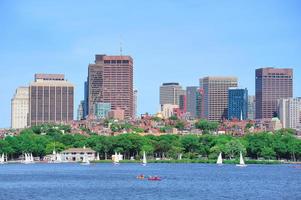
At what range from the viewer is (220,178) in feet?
474

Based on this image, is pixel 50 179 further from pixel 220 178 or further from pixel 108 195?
pixel 108 195

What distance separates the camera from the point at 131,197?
340 feet

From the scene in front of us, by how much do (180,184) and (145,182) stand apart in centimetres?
661

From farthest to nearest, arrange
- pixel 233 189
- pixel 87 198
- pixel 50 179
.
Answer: pixel 50 179 < pixel 233 189 < pixel 87 198

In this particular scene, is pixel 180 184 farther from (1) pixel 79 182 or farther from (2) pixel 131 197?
(2) pixel 131 197

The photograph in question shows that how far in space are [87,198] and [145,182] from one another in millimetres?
30683

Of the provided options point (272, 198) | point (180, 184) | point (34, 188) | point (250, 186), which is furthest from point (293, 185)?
point (34, 188)

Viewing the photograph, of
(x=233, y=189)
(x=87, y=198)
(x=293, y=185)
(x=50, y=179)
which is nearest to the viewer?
(x=87, y=198)

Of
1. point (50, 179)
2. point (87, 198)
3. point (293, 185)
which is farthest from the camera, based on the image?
point (50, 179)

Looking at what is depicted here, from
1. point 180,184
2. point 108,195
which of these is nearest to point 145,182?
point 180,184

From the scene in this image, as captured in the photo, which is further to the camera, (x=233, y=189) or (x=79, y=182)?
(x=79, y=182)

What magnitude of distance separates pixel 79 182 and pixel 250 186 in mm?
24549

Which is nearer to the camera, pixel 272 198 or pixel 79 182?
pixel 272 198

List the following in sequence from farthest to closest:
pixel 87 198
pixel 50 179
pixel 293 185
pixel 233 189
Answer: pixel 50 179 < pixel 293 185 < pixel 233 189 < pixel 87 198
